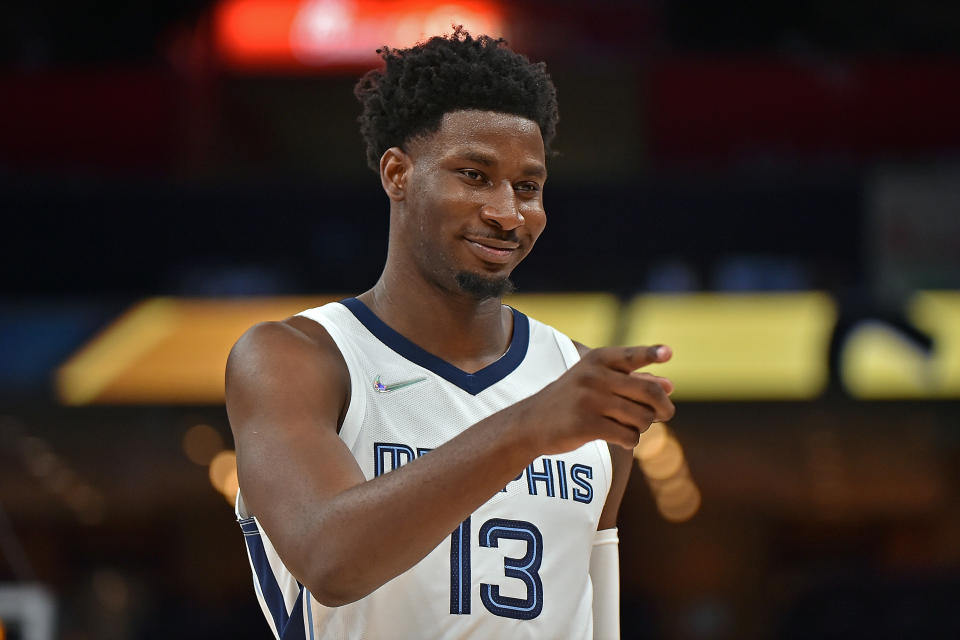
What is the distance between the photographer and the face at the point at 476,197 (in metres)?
2.06

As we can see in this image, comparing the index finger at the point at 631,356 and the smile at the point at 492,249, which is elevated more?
the smile at the point at 492,249

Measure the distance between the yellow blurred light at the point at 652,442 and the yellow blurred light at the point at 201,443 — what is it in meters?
2.66

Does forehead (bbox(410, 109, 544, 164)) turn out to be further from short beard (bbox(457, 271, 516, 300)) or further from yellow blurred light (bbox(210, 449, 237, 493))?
yellow blurred light (bbox(210, 449, 237, 493))

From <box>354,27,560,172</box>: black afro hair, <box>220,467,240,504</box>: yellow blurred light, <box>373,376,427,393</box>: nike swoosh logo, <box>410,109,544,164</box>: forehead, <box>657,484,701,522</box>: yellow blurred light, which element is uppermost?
<box>354,27,560,172</box>: black afro hair

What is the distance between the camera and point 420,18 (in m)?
8.59

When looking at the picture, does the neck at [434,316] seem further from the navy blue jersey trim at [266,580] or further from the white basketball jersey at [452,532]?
Result: the navy blue jersey trim at [266,580]

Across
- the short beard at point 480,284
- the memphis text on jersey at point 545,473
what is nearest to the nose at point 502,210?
the short beard at point 480,284

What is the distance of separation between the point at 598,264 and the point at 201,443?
8.91 ft

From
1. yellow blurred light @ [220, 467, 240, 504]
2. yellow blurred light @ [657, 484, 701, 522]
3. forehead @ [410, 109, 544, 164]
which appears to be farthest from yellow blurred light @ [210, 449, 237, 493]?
forehead @ [410, 109, 544, 164]

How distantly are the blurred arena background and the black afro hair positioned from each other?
4.41m

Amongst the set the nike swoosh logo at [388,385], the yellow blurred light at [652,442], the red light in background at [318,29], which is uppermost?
the red light in background at [318,29]

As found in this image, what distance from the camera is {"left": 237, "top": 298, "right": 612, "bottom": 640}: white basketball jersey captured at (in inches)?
78.8

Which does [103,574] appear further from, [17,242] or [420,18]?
[420,18]

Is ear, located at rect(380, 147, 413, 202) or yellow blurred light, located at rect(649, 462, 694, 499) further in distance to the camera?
yellow blurred light, located at rect(649, 462, 694, 499)
